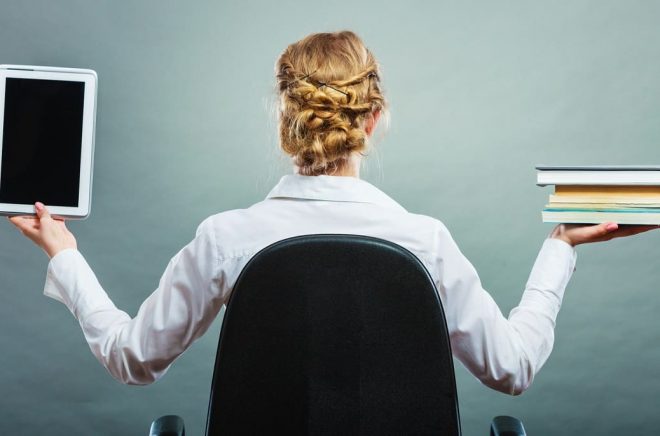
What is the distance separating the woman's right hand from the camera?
1.42m

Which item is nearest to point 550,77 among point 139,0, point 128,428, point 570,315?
point 570,315

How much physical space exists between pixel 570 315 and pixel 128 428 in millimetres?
1667

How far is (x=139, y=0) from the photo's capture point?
3.28 meters

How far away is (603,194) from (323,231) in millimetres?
458

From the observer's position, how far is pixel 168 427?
1.28 m

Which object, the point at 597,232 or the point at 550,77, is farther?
the point at 550,77

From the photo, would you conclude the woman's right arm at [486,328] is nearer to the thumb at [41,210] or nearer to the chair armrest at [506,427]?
the chair armrest at [506,427]

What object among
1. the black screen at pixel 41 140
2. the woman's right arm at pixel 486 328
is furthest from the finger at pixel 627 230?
the black screen at pixel 41 140

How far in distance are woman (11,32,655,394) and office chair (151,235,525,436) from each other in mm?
52

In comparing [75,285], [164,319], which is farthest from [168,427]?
[75,285]

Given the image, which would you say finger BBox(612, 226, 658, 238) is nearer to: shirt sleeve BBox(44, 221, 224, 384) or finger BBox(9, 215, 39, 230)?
shirt sleeve BBox(44, 221, 224, 384)

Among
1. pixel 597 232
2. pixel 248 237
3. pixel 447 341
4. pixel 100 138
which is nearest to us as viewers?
pixel 447 341

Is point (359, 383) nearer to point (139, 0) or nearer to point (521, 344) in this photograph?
point (521, 344)

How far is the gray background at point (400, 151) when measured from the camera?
3277 mm
